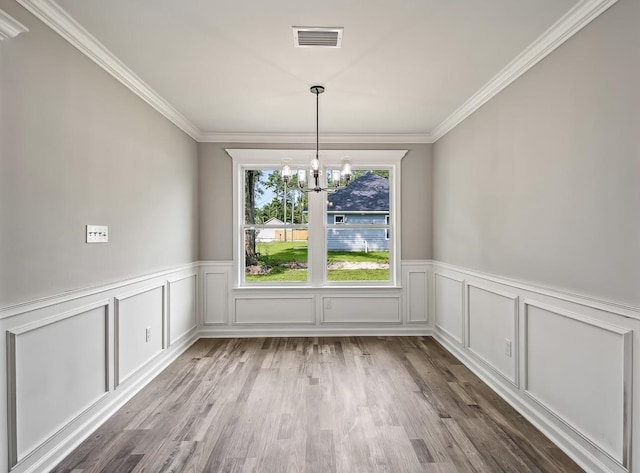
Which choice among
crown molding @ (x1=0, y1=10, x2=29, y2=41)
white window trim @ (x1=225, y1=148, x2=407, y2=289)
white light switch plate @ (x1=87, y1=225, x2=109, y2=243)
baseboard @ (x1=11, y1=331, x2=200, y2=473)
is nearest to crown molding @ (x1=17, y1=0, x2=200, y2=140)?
crown molding @ (x1=0, y1=10, x2=29, y2=41)

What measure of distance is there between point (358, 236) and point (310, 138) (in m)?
1.41

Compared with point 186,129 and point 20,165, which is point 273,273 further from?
point 20,165

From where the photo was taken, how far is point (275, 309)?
4.79 metres

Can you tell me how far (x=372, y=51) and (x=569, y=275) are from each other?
1936mm

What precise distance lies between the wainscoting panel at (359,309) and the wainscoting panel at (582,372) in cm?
218

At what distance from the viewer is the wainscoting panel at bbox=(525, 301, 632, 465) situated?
6.25ft

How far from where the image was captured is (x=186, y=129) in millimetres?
4254

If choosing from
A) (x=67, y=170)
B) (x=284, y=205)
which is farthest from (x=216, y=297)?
(x=67, y=170)

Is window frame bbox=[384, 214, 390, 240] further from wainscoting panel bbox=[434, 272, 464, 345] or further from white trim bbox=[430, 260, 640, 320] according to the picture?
white trim bbox=[430, 260, 640, 320]

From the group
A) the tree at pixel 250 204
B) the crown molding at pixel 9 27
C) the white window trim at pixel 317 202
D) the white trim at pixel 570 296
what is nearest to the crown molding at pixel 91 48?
the crown molding at pixel 9 27

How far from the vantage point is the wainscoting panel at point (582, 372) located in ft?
6.25

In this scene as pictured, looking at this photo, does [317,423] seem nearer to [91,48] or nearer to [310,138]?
[91,48]

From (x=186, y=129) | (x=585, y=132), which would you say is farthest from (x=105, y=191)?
(x=585, y=132)

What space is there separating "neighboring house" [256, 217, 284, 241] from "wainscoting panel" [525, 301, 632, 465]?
10.1 ft
